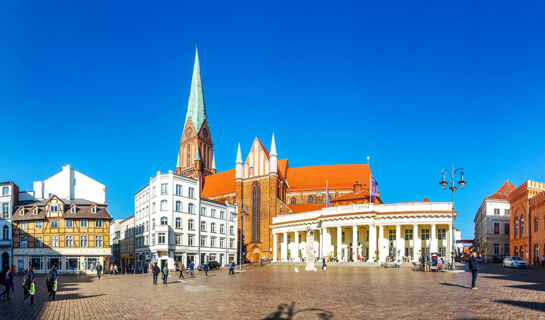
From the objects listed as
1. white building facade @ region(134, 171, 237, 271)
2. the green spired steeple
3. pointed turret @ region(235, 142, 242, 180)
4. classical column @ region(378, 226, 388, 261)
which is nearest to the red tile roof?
classical column @ region(378, 226, 388, 261)

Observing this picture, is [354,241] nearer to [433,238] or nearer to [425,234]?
[425,234]

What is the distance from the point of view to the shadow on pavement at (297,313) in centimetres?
Result: 1285

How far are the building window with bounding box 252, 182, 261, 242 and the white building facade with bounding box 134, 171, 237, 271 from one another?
11.6 metres

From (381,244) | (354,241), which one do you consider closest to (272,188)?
(354,241)

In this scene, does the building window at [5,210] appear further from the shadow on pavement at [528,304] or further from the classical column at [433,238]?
the shadow on pavement at [528,304]

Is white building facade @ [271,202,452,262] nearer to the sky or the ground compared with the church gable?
nearer to the ground

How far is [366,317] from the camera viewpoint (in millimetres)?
12625

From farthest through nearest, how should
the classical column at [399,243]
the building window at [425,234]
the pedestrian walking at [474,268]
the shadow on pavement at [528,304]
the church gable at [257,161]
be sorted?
the church gable at [257,161] < the classical column at [399,243] < the building window at [425,234] < the pedestrian walking at [474,268] < the shadow on pavement at [528,304]

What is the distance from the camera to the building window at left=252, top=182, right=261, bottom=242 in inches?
3221

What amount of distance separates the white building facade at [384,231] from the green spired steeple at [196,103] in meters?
50.8

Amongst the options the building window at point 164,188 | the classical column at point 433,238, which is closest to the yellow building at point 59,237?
the building window at point 164,188

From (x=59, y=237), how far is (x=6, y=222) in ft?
22.9

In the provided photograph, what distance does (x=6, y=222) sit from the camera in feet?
175

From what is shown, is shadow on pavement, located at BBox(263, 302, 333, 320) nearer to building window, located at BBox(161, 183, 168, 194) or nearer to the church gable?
building window, located at BBox(161, 183, 168, 194)
